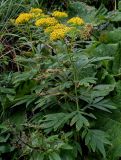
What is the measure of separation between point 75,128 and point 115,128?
310mm

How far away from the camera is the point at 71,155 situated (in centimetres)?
249

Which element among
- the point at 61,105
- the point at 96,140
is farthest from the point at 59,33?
the point at 96,140

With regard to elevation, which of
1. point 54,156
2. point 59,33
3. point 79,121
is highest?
point 59,33

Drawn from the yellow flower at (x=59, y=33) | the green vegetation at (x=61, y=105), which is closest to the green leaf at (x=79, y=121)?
the green vegetation at (x=61, y=105)

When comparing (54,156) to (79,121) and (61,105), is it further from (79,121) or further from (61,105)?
(61,105)

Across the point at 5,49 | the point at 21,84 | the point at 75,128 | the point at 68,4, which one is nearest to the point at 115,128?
the point at 75,128

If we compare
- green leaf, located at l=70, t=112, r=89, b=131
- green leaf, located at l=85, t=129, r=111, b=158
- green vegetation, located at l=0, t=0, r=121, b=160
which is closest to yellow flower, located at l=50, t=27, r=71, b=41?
green vegetation, located at l=0, t=0, r=121, b=160

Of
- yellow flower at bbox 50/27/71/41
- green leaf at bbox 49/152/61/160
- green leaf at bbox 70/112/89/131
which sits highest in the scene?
yellow flower at bbox 50/27/71/41

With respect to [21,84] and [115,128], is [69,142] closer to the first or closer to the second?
[115,128]

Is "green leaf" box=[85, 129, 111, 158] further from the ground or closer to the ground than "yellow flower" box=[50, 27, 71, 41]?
closer to the ground

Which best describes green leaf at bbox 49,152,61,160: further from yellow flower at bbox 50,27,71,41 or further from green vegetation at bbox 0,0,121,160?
yellow flower at bbox 50,27,71,41

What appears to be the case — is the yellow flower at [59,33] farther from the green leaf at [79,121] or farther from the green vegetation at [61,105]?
the green leaf at [79,121]

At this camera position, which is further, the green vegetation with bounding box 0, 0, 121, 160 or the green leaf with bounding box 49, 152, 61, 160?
the green vegetation with bounding box 0, 0, 121, 160

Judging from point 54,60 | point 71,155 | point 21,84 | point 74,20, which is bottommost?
point 71,155
